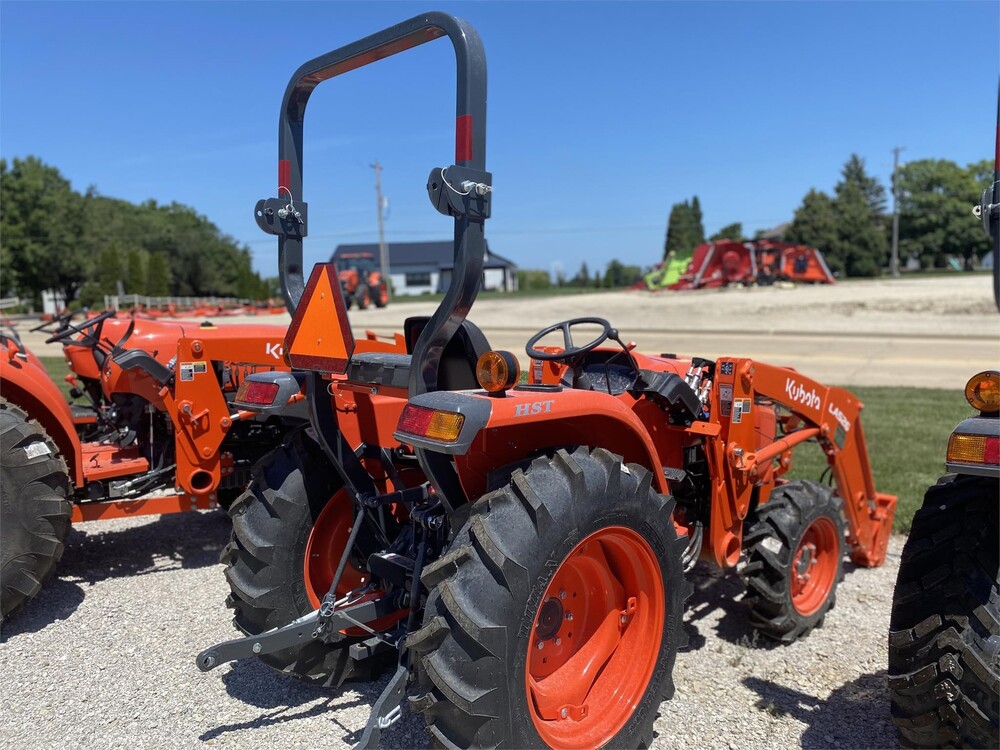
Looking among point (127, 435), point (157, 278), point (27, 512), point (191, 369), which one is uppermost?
point (157, 278)

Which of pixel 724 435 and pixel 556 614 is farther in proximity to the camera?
pixel 724 435

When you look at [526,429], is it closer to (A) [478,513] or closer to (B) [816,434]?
(A) [478,513]

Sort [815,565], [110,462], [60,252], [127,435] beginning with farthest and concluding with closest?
[60,252]
[127,435]
[110,462]
[815,565]

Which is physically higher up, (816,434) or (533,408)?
(533,408)

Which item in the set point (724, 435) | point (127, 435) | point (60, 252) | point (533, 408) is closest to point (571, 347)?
point (724, 435)

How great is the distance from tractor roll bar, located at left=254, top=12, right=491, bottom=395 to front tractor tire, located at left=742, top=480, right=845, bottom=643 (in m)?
2.11

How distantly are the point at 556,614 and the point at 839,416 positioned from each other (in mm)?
2601

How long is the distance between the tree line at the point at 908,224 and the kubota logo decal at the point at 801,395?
43149 mm

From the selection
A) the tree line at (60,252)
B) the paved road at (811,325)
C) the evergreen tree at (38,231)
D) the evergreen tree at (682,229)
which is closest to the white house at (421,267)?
the evergreen tree at (682,229)

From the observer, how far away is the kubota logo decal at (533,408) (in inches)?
93.3

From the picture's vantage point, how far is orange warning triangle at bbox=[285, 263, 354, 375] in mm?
2652

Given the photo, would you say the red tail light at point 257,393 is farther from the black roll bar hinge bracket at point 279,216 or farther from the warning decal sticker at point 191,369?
the warning decal sticker at point 191,369

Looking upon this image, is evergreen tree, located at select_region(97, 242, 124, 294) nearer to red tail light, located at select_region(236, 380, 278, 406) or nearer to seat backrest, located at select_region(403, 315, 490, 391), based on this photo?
red tail light, located at select_region(236, 380, 278, 406)

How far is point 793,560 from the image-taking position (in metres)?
3.86
